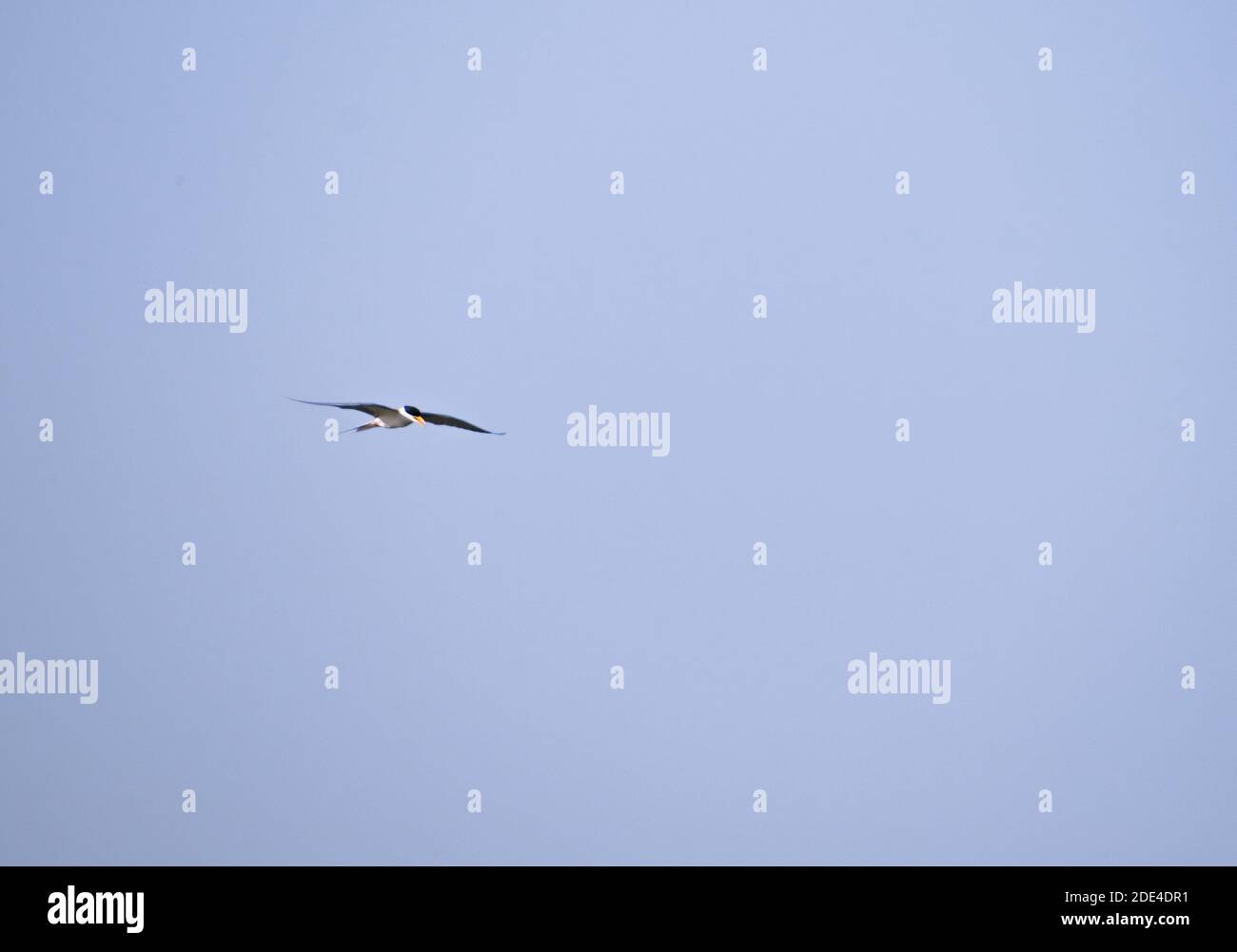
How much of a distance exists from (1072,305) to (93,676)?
14.6 m

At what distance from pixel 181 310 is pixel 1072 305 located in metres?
12.1

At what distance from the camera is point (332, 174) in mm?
25312

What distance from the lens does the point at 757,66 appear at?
25.2m

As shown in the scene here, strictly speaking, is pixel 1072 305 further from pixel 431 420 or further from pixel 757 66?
pixel 431 420

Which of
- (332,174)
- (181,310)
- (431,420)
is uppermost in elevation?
(332,174)
